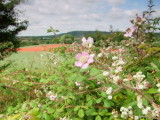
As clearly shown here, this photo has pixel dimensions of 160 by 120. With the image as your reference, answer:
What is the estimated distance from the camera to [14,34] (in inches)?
671

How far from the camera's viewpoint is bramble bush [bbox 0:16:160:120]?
1.01 metres

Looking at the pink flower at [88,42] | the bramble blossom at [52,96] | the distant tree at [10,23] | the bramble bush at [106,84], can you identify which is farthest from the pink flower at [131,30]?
the distant tree at [10,23]

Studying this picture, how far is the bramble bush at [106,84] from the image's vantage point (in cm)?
101

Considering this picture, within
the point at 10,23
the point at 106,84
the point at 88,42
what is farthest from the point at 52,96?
the point at 10,23

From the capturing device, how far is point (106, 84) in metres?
1.33

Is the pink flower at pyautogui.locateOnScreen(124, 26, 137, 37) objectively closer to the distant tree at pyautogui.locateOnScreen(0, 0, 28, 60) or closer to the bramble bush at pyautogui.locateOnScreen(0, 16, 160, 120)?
the bramble bush at pyautogui.locateOnScreen(0, 16, 160, 120)

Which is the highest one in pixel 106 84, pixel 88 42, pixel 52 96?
pixel 88 42

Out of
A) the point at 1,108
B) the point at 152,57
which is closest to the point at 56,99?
the point at 152,57

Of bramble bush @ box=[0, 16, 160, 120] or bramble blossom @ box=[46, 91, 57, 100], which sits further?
bramble blossom @ box=[46, 91, 57, 100]

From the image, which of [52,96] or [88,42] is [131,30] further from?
[52,96]

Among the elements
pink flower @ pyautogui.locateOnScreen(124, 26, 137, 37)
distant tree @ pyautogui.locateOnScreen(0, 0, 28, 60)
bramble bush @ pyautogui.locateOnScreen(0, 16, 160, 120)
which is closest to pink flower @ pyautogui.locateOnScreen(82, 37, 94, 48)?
bramble bush @ pyautogui.locateOnScreen(0, 16, 160, 120)

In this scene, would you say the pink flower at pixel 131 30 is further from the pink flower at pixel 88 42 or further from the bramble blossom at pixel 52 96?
the bramble blossom at pixel 52 96

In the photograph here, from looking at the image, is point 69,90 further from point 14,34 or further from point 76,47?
point 14,34

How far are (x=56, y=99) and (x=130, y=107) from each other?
2.84 feet
